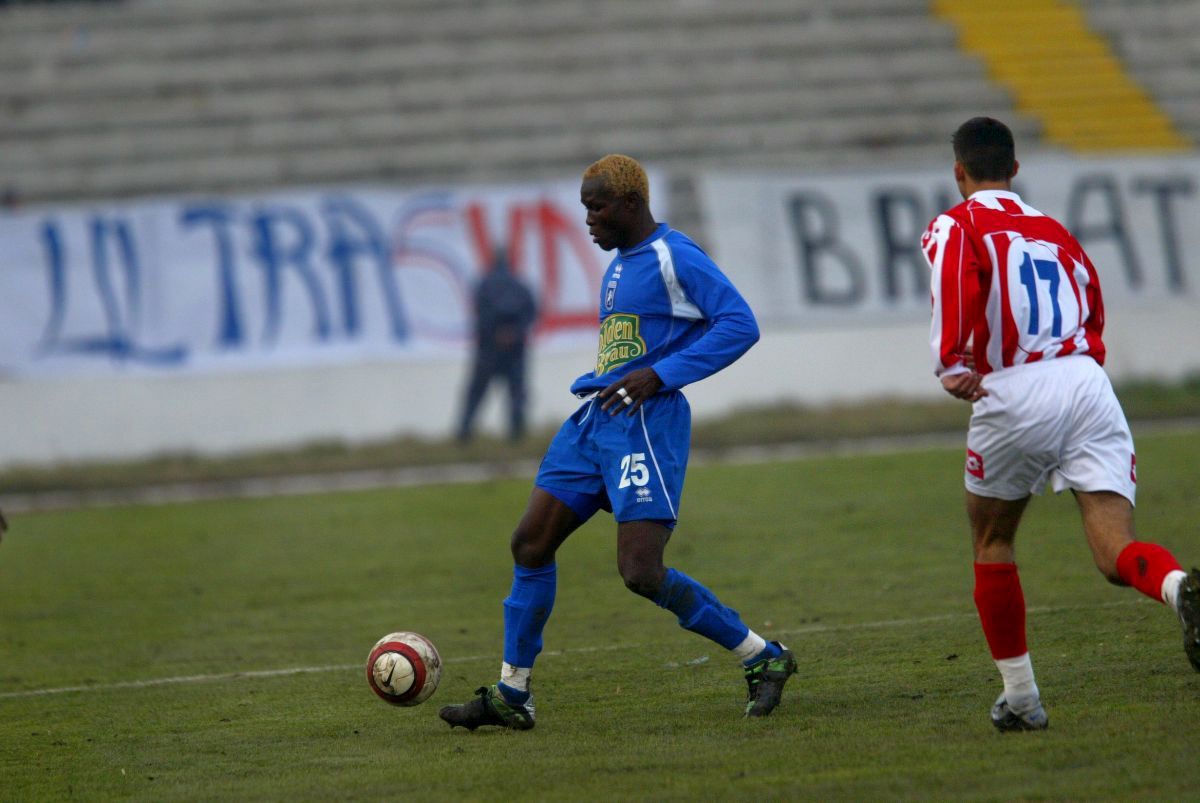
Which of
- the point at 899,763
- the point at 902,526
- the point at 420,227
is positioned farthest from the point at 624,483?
the point at 420,227

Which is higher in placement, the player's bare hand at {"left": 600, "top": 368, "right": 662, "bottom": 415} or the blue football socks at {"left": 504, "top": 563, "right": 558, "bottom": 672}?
the player's bare hand at {"left": 600, "top": 368, "right": 662, "bottom": 415}

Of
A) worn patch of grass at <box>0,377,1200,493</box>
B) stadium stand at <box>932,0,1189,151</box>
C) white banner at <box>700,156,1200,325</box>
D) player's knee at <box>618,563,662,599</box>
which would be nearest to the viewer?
player's knee at <box>618,563,662,599</box>

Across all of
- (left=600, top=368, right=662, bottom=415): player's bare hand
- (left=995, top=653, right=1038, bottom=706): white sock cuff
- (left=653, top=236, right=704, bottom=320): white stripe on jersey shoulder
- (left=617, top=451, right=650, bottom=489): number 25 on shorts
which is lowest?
(left=995, top=653, right=1038, bottom=706): white sock cuff

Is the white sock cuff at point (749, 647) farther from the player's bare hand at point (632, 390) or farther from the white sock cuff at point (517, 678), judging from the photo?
the player's bare hand at point (632, 390)

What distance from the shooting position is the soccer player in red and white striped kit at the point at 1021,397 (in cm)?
532

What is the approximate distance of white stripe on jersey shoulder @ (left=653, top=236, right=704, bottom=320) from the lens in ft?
20.3

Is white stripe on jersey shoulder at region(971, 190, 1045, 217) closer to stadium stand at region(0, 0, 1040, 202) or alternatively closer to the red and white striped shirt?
the red and white striped shirt

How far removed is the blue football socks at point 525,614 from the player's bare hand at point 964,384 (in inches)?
70.7

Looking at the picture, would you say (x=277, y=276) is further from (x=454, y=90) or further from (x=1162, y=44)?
(x=1162, y=44)

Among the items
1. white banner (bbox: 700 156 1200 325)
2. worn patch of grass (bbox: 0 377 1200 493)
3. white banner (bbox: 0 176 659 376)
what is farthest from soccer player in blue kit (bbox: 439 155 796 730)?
white banner (bbox: 700 156 1200 325)

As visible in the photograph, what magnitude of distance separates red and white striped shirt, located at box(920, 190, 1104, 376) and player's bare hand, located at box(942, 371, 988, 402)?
0.08 feet

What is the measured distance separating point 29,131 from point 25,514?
9.50 m

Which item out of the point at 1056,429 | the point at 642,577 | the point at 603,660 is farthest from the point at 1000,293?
the point at 603,660

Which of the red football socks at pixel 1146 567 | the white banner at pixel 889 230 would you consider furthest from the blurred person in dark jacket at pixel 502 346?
the red football socks at pixel 1146 567
